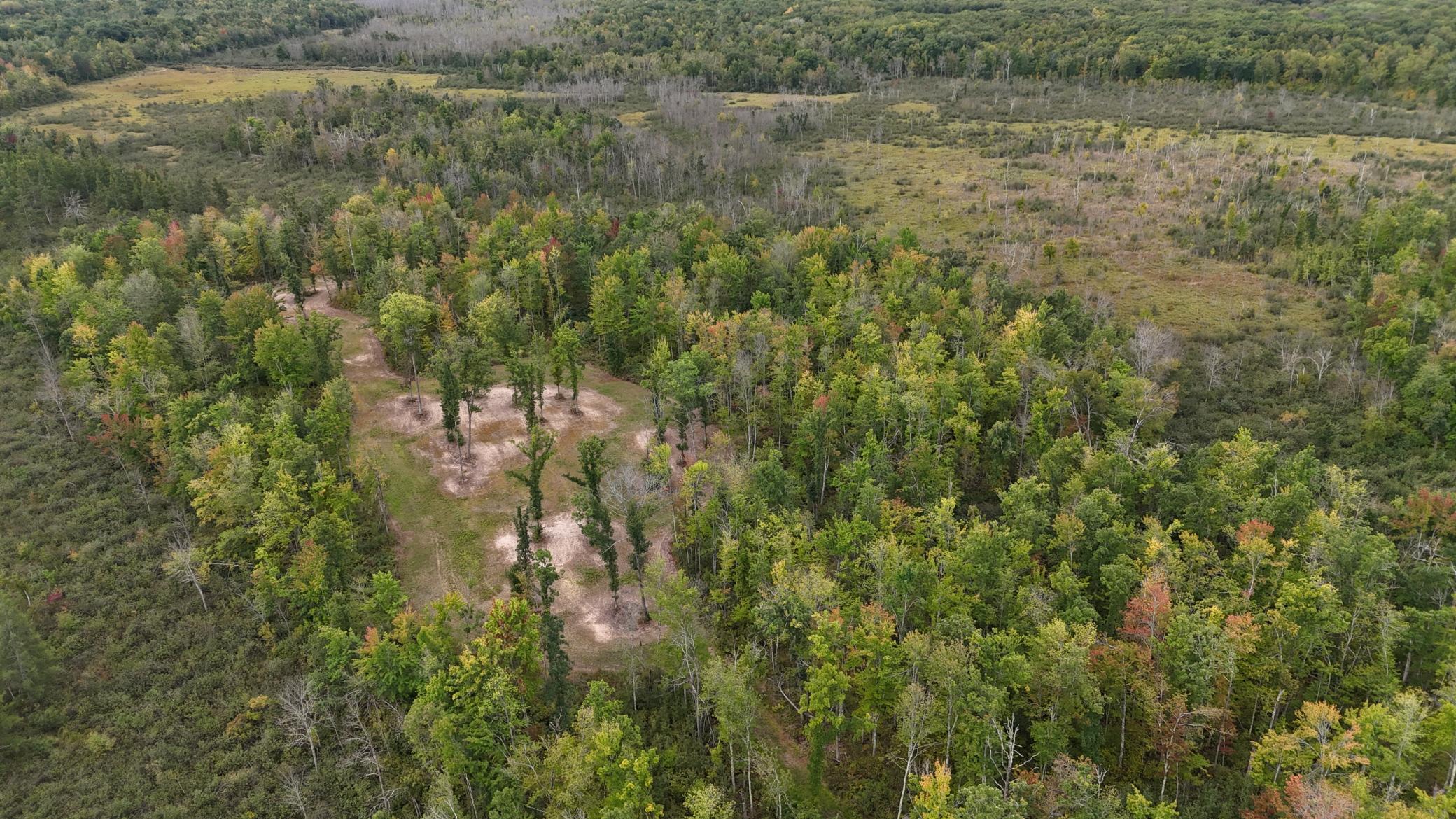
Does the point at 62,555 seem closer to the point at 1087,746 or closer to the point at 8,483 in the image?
the point at 8,483

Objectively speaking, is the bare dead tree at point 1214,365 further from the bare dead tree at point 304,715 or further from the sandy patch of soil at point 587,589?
the bare dead tree at point 304,715

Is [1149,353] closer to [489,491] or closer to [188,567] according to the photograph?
[489,491]

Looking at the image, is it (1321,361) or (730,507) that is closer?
(730,507)

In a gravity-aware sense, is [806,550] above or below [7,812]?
above

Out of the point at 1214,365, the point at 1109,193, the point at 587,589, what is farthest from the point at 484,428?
the point at 1109,193

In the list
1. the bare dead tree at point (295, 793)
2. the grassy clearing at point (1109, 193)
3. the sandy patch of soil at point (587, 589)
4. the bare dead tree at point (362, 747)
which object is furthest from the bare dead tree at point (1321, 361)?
the bare dead tree at point (295, 793)

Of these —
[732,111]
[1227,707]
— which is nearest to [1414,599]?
Answer: [1227,707]
